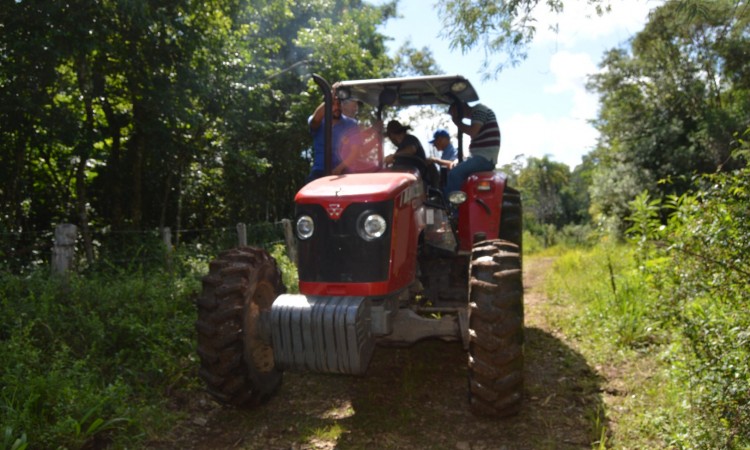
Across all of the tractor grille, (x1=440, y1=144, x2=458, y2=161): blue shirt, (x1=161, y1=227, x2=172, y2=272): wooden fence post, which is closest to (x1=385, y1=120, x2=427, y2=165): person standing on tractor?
(x1=440, y1=144, x2=458, y2=161): blue shirt

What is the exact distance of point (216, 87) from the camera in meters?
9.81

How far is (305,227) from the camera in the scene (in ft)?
13.2

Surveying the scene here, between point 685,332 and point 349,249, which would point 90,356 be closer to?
point 349,249

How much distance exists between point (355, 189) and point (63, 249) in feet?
13.1

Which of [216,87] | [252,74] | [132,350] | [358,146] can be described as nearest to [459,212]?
[358,146]

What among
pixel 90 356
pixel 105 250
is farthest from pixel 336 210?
pixel 105 250

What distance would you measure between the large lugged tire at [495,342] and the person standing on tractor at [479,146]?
1661 mm

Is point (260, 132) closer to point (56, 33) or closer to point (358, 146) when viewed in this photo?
point (56, 33)

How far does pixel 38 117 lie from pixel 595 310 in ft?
23.7

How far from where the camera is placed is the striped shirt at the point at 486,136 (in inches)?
216

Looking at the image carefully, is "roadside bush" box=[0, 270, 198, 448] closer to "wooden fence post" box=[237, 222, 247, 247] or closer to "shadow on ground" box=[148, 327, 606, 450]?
"shadow on ground" box=[148, 327, 606, 450]

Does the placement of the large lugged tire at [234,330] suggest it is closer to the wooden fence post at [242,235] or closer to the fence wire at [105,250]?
the fence wire at [105,250]

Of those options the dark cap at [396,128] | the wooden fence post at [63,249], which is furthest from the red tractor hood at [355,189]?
the wooden fence post at [63,249]

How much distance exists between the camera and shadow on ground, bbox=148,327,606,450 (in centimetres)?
390
